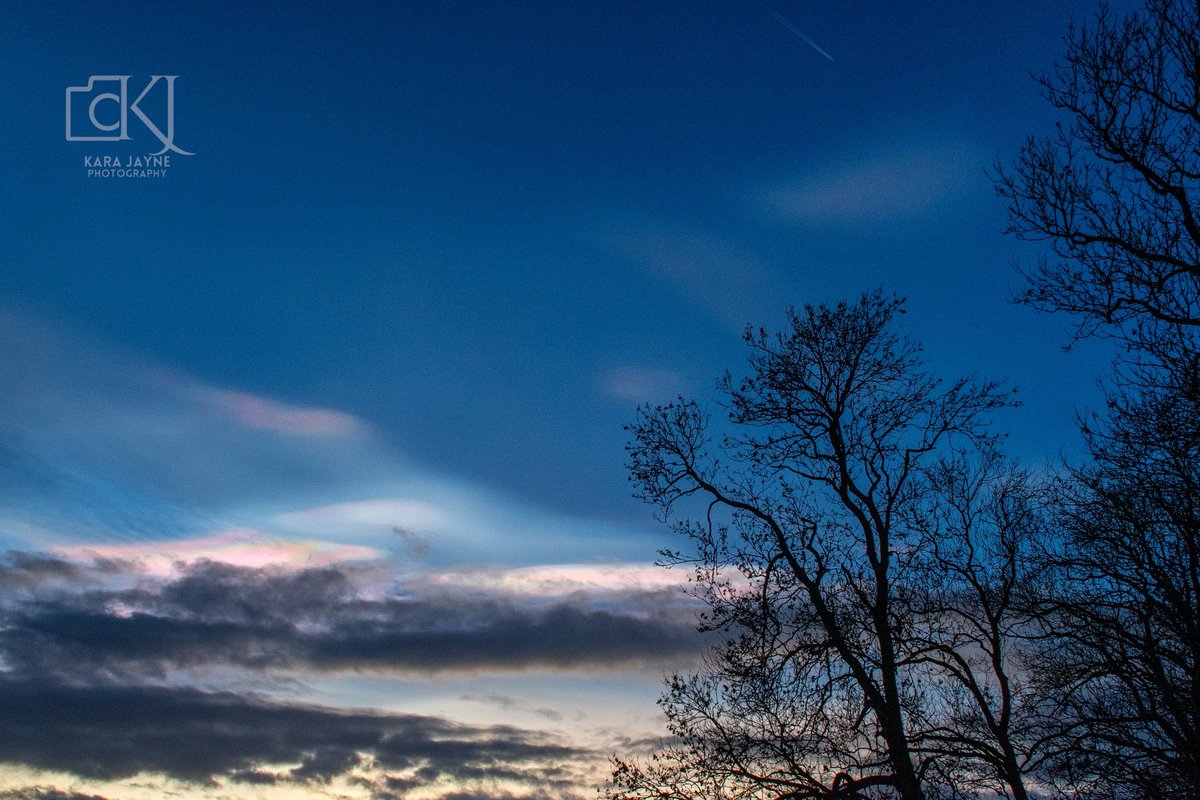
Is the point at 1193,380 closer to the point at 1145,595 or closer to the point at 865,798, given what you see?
the point at 1145,595

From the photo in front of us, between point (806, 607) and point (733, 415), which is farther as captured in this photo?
point (733, 415)

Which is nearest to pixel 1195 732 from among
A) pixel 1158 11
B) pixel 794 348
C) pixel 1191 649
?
pixel 1191 649

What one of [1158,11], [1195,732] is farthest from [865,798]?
[1158,11]

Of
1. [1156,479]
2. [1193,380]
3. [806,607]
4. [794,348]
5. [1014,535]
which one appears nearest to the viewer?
[1193,380]

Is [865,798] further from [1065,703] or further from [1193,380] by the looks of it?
[1193,380]

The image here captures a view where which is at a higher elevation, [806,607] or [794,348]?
[794,348]

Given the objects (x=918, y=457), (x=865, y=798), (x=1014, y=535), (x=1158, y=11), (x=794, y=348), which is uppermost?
(x=1158, y=11)

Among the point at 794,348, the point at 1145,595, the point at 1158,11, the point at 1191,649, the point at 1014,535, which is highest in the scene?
the point at 1158,11

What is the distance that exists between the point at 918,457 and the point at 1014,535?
4577mm

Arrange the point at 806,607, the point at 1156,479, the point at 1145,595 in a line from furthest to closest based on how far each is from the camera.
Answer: the point at 806,607, the point at 1145,595, the point at 1156,479

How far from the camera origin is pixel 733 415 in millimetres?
15805

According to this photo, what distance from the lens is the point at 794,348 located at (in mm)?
15773

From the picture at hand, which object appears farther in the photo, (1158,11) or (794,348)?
(794,348)

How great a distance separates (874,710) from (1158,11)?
10.2m
